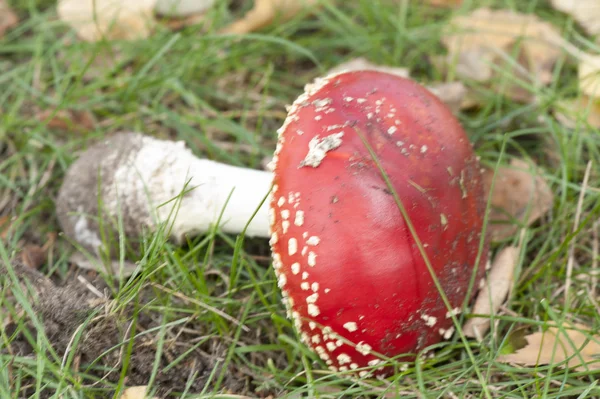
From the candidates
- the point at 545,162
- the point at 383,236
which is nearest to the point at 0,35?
the point at 383,236

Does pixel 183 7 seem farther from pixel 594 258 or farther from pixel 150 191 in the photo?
pixel 594 258

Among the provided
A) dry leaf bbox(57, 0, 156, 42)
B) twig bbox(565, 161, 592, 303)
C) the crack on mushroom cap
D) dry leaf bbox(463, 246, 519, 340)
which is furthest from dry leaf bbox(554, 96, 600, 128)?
dry leaf bbox(57, 0, 156, 42)

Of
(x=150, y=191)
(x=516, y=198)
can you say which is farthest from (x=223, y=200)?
(x=516, y=198)

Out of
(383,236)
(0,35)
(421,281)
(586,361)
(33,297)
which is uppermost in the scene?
(0,35)

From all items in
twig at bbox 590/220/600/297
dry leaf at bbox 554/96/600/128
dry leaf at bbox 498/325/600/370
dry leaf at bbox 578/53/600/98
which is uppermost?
dry leaf at bbox 578/53/600/98

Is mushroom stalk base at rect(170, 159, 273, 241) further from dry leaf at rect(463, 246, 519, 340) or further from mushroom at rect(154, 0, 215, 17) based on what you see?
mushroom at rect(154, 0, 215, 17)

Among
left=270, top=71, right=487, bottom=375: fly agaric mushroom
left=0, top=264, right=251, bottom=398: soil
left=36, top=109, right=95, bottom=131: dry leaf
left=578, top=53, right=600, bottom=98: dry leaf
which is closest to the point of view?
left=270, top=71, right=487, bottom=375: fly agaric mushroom

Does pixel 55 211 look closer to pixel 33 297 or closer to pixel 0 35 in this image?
pixel 33 297
